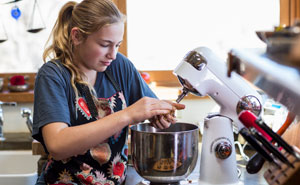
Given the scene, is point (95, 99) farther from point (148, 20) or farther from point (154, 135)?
point (148, 20)

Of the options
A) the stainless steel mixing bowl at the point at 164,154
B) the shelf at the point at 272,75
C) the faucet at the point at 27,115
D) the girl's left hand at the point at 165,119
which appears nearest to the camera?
the shelf at the point at 272,75

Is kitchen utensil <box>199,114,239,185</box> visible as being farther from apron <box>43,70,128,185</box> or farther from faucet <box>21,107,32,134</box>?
faucet <box>21,107,32,134</box>

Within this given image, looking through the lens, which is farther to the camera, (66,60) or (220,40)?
(220,40)

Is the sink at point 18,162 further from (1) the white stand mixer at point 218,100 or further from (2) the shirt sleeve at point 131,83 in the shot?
(1) the white stand mixer at point 218,100

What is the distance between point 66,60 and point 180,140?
496 millimetres

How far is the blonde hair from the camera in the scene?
56.7 inches

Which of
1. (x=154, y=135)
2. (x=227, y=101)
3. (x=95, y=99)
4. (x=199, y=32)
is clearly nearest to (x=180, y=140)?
(x=154, y=135)

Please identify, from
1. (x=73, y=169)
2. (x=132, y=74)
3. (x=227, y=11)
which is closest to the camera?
(x=73, y=169)

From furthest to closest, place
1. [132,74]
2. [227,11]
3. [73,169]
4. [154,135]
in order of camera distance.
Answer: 1. [227,11]
2. [132,74]
3. [73,169]
4. [154,135]

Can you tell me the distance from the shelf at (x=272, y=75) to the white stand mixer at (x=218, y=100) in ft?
1.62

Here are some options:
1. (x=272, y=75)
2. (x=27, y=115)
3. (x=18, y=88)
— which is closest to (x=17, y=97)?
(x=18, y=88)

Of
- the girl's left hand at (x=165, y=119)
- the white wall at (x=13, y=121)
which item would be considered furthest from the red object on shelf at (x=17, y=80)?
the girl's left hand at (x=165, y=119)

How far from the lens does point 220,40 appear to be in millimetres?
2787

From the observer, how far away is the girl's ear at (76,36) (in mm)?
1481
